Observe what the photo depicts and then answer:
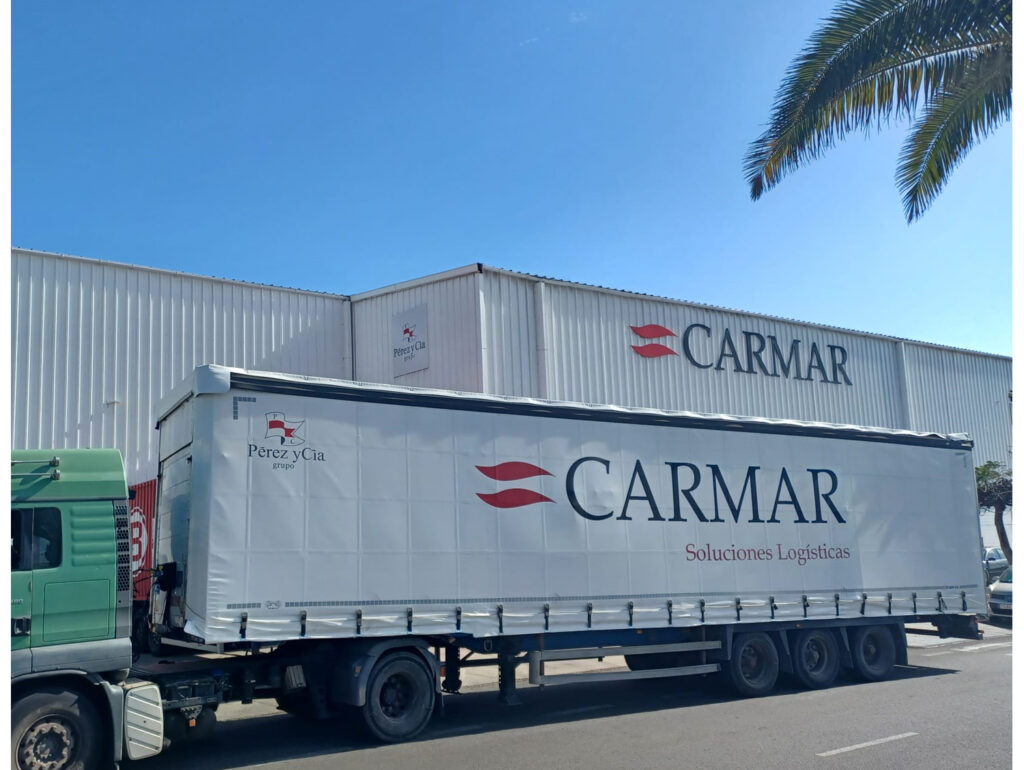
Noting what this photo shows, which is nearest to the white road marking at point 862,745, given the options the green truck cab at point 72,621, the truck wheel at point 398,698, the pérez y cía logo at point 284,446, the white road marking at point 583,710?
the white road marking at point 583,710

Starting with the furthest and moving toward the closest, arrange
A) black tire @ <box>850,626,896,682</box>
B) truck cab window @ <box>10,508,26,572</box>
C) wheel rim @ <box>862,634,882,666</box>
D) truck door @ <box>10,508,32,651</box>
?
wheel rim @ <box>862,634,882,666</box>
black tire @ <box>850,626,896,682</box>
truck cab window @ <box>10,508,26,572</box>
truck door @ <box>10,508,32,651</box>

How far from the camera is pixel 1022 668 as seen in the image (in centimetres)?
562

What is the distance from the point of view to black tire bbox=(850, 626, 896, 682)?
46.9 ft

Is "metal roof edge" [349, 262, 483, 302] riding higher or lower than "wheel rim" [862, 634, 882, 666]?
higher

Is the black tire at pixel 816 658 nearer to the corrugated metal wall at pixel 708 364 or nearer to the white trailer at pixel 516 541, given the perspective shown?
the white trailer at pixel 516 541

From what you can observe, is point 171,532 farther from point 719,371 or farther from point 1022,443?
point 719,371

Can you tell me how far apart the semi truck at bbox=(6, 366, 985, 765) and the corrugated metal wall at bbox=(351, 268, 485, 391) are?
698 centimetres

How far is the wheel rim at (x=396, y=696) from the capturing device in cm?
1020

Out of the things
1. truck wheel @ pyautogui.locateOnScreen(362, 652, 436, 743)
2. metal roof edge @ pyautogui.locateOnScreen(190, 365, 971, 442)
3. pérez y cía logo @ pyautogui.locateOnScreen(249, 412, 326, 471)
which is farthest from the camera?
truck wheel @ pyautogui.locateOnScreen(362, 652, 436, 743)

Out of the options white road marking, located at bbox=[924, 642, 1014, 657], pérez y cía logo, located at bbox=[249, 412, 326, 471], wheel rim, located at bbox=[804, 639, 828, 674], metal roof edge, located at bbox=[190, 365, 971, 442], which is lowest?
white road marking, located at bbox=[924, 642, 1014, 657]

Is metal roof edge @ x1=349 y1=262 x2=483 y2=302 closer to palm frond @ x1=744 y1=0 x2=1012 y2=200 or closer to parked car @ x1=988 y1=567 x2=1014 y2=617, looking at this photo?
palm frond @ x1=744 y1=0 x2=1012 y2=200

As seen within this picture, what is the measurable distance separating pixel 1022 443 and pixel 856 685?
9.13 metres

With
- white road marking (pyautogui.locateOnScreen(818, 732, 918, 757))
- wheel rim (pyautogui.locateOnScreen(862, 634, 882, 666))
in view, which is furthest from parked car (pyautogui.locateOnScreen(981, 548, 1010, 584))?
white road marking (pyautogui.locateOnScreen(818, 732, 918, 757))

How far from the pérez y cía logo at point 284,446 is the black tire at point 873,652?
9.03m
